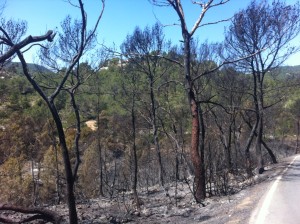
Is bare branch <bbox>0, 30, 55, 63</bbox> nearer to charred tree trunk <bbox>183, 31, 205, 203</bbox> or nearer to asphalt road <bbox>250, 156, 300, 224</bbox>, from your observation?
asphalt road <bbox>250, 156, 300, 224</bbox>

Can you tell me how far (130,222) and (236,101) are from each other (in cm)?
2294

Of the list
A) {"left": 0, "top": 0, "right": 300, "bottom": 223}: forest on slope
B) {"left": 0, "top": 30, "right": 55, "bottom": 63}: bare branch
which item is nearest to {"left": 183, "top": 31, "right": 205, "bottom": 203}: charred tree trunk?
{"left": 0, "top": 0, "right": 300, "bottom": 223}: forest on slope

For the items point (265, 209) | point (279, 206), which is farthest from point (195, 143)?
point (265, 209)

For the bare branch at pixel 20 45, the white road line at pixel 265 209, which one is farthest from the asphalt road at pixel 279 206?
the bare branch at pixel 20 45

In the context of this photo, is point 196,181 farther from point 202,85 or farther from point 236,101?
point 236,101

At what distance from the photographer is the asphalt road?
26.4 ft

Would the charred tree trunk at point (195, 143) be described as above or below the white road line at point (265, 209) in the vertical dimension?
above

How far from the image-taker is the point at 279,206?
9641 mm

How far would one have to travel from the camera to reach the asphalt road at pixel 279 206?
8.05m

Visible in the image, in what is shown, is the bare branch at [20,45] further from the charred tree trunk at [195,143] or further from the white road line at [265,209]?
the charred tree trunk at [195,143]

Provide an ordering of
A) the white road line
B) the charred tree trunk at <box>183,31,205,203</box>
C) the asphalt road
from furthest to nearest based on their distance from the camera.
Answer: the charred tree trunk at <box>183,31,205,203</box> < the asphalt road < the white road line

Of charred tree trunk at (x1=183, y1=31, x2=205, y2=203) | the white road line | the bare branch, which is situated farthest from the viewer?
charred tree trunk at (x1=183, y1=31, x2=205, y2=203)

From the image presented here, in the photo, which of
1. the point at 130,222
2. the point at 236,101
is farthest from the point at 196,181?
the point at 236,101

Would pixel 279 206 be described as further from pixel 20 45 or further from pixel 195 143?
pixel 20 45
